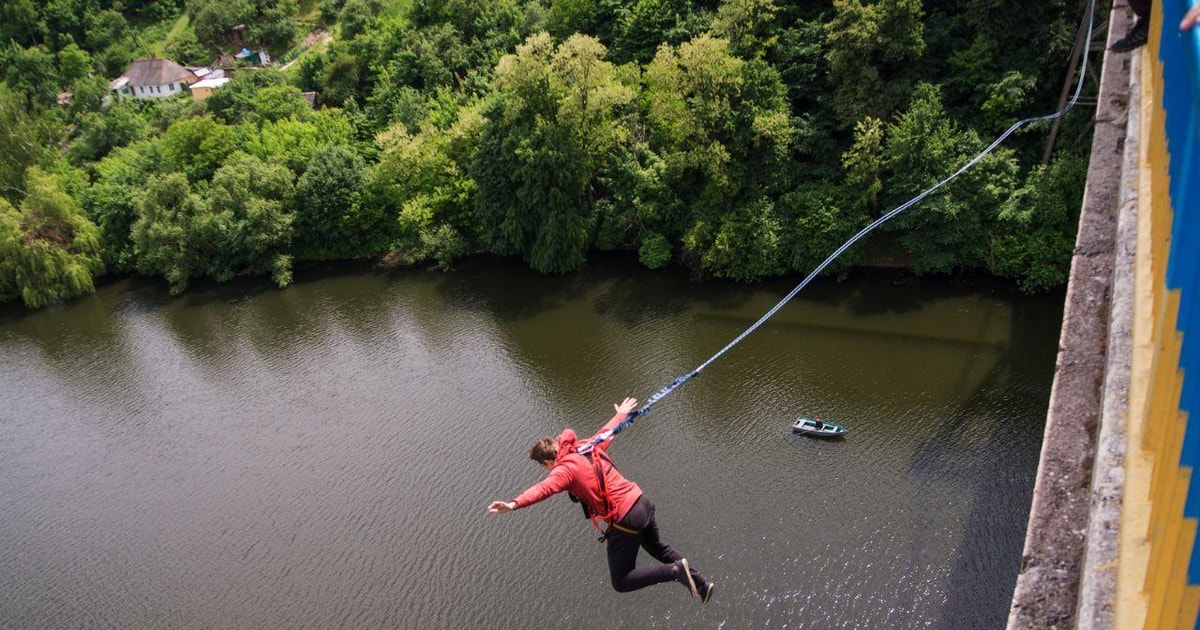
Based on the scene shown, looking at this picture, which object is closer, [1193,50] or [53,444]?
[1193,50]

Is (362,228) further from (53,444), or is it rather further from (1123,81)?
(1123,81)

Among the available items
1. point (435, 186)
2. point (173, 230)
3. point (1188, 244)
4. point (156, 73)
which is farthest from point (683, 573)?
point (156, 73)

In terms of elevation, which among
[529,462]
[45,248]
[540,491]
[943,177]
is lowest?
[529,462]

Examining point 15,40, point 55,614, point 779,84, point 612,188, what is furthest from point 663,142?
point 15,40

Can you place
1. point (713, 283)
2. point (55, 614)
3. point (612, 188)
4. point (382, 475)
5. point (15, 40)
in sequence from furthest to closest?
point (15, 40)
point (612, 188)
point (713, 283)
point (382, 475)
point (55, 614)

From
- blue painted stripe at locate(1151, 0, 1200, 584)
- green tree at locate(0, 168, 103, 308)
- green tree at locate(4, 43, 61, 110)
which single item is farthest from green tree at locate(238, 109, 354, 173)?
blue painted stripe at locate(1151, 0, 1200, 584)

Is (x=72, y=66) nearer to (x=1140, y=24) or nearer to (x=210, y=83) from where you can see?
(x=210, y=83)
